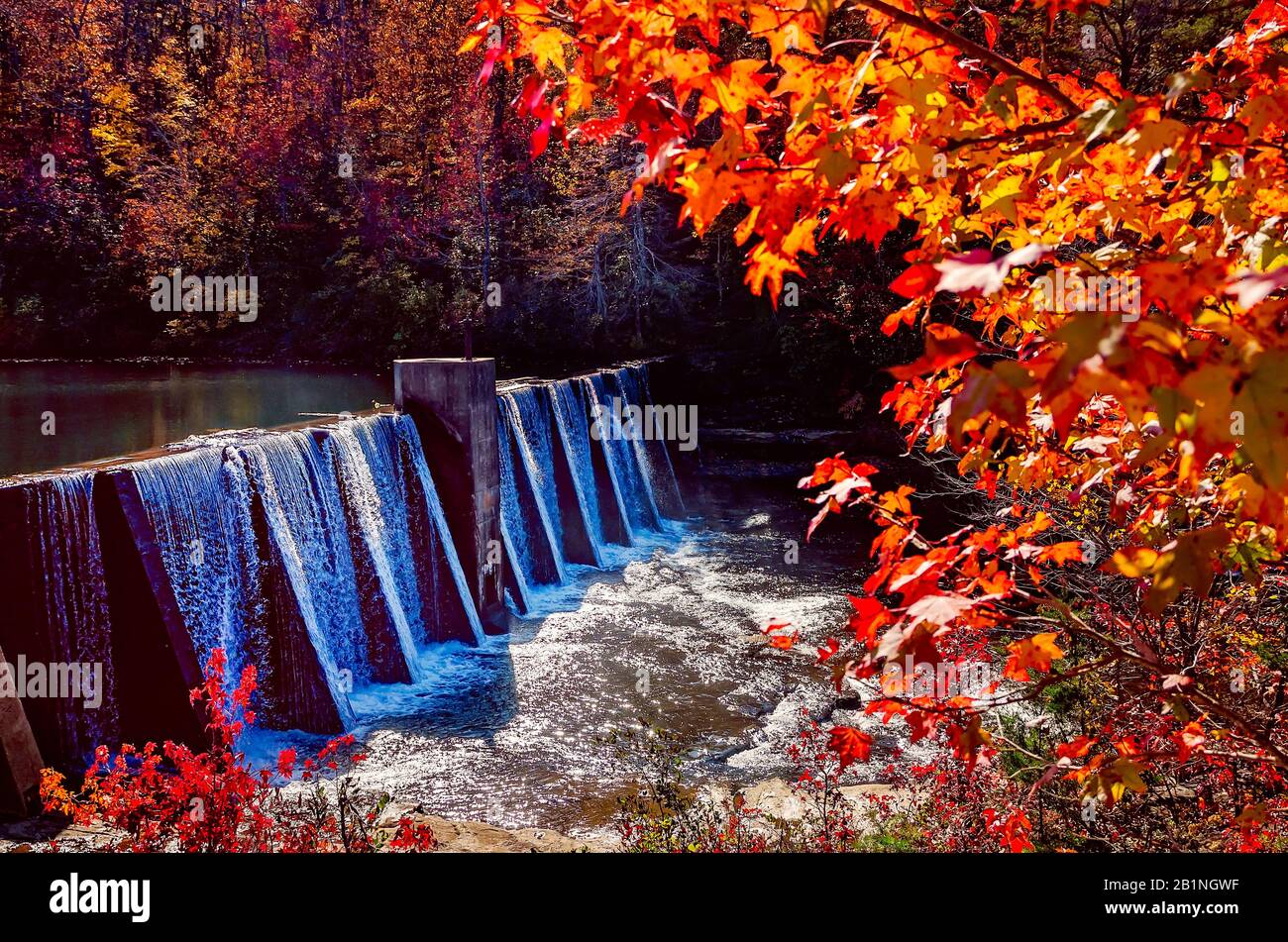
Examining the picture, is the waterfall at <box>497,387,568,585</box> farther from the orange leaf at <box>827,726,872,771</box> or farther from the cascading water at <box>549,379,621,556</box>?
the orange leaf at <box>827,726,872,771</box>

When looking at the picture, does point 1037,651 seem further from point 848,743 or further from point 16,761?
point 16,761

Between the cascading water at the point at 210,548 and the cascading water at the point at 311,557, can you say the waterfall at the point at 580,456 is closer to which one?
the cascading water at the point at 311,557

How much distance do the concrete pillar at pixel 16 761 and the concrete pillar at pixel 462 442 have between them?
6.69 metres

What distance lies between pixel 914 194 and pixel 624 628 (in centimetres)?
1161

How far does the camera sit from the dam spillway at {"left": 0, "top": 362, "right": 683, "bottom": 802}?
7922 mm

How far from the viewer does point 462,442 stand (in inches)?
518

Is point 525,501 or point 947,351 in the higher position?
point 947,351

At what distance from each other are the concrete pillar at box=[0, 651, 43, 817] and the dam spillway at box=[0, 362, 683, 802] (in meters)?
0.76

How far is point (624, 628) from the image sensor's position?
13.7 meters

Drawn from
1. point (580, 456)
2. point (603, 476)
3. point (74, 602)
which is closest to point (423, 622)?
point (74, 602)

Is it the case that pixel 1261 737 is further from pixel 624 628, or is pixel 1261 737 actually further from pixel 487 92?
pixel 487 92

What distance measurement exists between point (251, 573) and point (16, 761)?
10.3 feet

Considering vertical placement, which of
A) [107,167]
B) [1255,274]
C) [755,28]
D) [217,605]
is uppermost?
[107,167]
